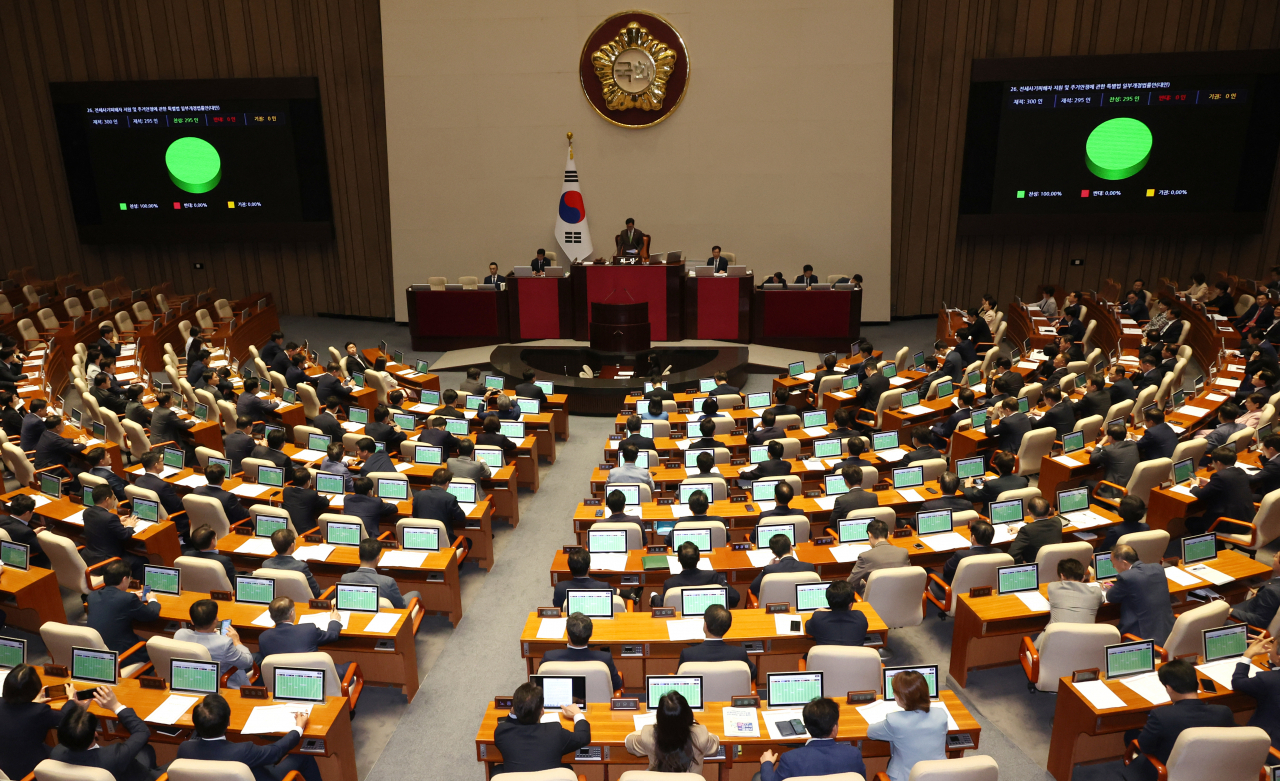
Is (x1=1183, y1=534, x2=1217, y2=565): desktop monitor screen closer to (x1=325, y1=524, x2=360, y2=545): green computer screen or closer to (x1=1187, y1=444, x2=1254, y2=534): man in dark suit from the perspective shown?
(x1=1187, y1=444, x2=1254, y2=534): man in dark suit

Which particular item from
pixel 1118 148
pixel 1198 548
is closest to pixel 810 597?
pixel 1198 548

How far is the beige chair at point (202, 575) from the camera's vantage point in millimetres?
6707

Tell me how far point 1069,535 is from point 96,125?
20.3 meters

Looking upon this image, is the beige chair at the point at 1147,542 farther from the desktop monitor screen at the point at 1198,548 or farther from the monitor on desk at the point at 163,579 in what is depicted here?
the monitor on desk at the point at 163,579

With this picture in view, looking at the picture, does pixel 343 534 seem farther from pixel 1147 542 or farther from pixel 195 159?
pixel 195 159

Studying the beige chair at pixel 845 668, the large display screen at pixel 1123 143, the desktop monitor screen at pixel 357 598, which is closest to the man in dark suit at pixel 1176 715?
the beige chair at pixel 845 668

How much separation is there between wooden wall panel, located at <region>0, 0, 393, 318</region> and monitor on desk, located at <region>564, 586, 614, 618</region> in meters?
14.9

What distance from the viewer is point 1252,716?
5.14 metres

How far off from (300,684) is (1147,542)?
6145 millimetres

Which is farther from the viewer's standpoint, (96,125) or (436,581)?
(96,125)

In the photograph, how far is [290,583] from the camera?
6.53 m

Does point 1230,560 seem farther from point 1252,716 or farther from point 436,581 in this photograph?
point 436,581

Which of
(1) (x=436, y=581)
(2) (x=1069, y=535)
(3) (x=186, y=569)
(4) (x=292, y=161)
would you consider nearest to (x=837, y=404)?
(2) (x=1069, y=535)

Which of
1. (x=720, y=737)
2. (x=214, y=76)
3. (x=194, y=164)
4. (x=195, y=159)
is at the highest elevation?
(x=214, y=76)
